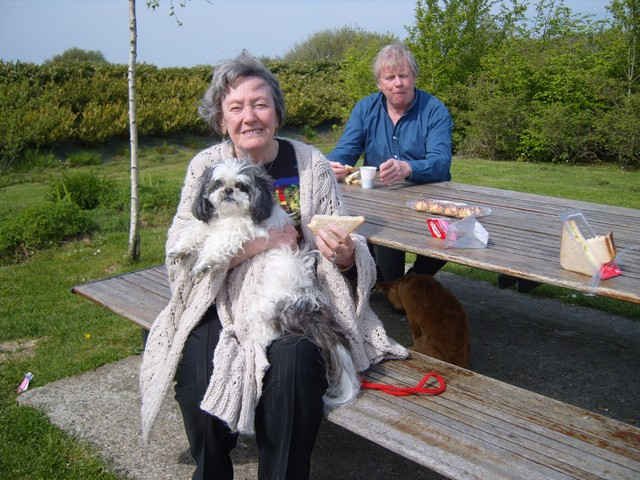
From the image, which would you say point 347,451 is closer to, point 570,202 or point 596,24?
point 570,202

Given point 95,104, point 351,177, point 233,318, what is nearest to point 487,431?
point 233,318

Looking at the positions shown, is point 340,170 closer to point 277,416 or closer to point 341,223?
point 341,223

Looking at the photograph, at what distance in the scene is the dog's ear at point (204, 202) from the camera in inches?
94.2

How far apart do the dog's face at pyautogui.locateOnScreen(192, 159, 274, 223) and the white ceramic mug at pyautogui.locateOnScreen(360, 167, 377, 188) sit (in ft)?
4.92

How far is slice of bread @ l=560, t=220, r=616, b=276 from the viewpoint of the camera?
205 centimetres

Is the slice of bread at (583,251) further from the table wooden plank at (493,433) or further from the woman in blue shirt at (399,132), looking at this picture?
the woman in blue shirt at (399,132)

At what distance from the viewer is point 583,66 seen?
12031mm

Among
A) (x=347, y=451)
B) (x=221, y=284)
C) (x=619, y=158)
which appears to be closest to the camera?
(x=221, y=284)

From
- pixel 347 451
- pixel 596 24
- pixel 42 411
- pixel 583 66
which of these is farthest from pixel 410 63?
pixel 596 24

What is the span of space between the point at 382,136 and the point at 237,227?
7.13 ft

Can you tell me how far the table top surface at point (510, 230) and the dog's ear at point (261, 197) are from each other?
1.92 feet

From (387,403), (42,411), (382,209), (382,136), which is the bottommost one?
(42,411)

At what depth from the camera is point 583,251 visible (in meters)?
2.09

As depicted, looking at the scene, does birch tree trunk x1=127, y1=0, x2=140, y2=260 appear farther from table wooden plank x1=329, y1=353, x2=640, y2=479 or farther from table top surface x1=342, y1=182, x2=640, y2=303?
table wooden plank x1=329, y1=353, x2=640, y2=479
